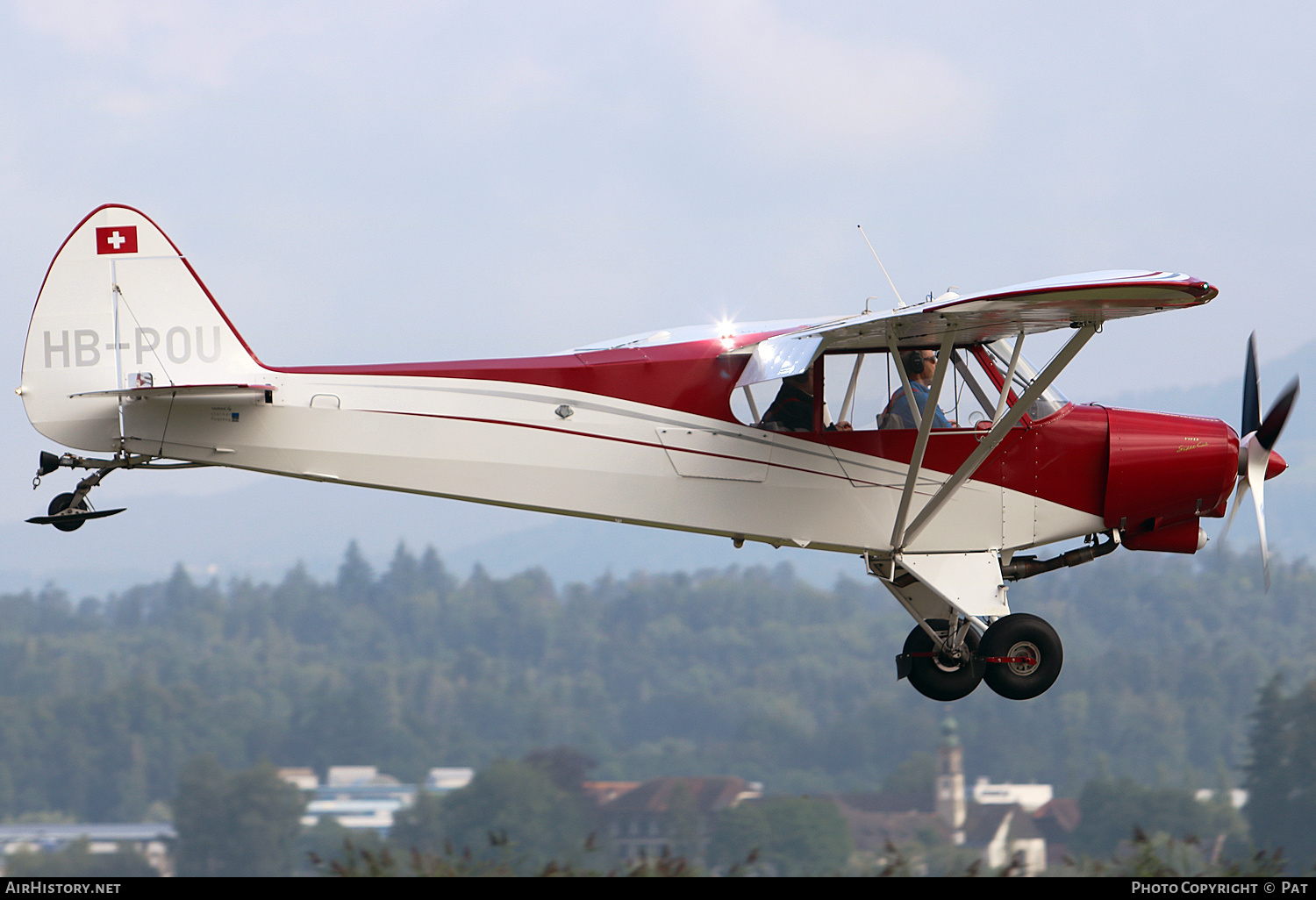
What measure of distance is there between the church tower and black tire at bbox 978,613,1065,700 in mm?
79755

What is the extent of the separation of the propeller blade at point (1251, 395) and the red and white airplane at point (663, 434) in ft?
2.03

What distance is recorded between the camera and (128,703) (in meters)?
102

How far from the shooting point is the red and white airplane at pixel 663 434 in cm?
1034

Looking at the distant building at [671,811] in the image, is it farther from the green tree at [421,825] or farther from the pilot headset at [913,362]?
the pilot headset at [913,362]

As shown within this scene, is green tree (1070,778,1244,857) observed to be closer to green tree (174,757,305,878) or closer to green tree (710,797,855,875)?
green tree (710,797,855,875)

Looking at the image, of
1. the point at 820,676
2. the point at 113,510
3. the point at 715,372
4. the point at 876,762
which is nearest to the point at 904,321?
the point at 715,372

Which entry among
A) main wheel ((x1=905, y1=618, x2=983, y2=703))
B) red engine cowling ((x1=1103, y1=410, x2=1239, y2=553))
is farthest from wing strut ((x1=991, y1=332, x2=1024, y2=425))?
main wheel ((x1=905, y1=618, x2=983, y2=703))

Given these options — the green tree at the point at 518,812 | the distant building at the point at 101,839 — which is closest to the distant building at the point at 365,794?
the green tree at the point at 518,812

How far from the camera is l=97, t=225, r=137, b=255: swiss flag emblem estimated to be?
1053 cm

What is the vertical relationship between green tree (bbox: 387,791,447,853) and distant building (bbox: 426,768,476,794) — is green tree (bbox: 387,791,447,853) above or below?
above

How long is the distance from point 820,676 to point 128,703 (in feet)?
195

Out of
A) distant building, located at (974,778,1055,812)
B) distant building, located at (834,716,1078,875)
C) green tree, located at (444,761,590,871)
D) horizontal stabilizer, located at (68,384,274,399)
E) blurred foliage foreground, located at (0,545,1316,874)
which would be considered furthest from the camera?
blurred foliage foreground, located at (0,545,1316,874)

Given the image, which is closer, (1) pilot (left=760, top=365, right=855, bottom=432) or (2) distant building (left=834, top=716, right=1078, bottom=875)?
(1) pilot (left=760, top=365, right=855, bottom=432)
